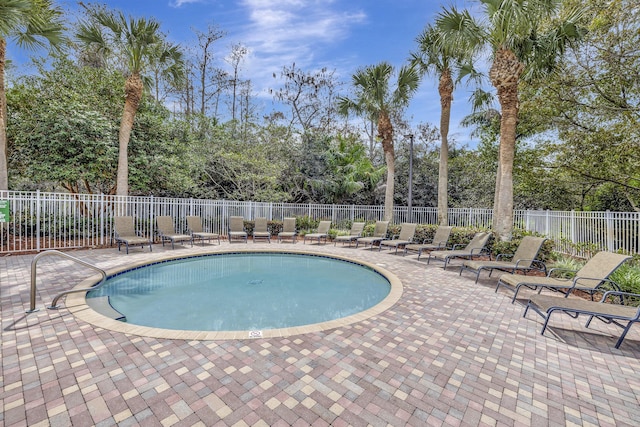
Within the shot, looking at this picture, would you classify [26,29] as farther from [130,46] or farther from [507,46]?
[507,46]

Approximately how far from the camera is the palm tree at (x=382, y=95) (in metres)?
11.9

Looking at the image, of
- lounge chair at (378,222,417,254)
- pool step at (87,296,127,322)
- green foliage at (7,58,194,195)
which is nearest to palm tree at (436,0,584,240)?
lounge chair at (378,222,417,254)

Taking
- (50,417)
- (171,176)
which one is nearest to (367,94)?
(171,176)

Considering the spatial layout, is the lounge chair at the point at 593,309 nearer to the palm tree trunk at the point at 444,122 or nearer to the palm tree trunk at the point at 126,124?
the palm tree trunk at the point at 444,122

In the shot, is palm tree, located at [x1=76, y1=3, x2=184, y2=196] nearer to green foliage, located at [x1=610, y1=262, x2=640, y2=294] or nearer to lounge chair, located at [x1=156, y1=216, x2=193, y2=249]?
lounge chair, located at [x1=156, y1=216, x2=193, y2=249]

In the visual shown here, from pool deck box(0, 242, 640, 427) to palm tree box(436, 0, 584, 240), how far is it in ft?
18.2

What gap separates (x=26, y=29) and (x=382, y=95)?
40.5ft

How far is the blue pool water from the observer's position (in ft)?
14.6

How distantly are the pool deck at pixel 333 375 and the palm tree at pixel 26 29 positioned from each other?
279 inches

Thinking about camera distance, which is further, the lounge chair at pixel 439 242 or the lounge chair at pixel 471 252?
the lounge chair at pixel 439 242

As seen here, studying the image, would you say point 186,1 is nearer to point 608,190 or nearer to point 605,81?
point 605,81

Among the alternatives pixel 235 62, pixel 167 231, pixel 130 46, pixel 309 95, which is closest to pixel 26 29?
pixel 130 46

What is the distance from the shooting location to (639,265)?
6.17 m

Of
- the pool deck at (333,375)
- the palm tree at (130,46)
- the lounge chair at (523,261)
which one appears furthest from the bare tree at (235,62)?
the pool deck at (333,375)
